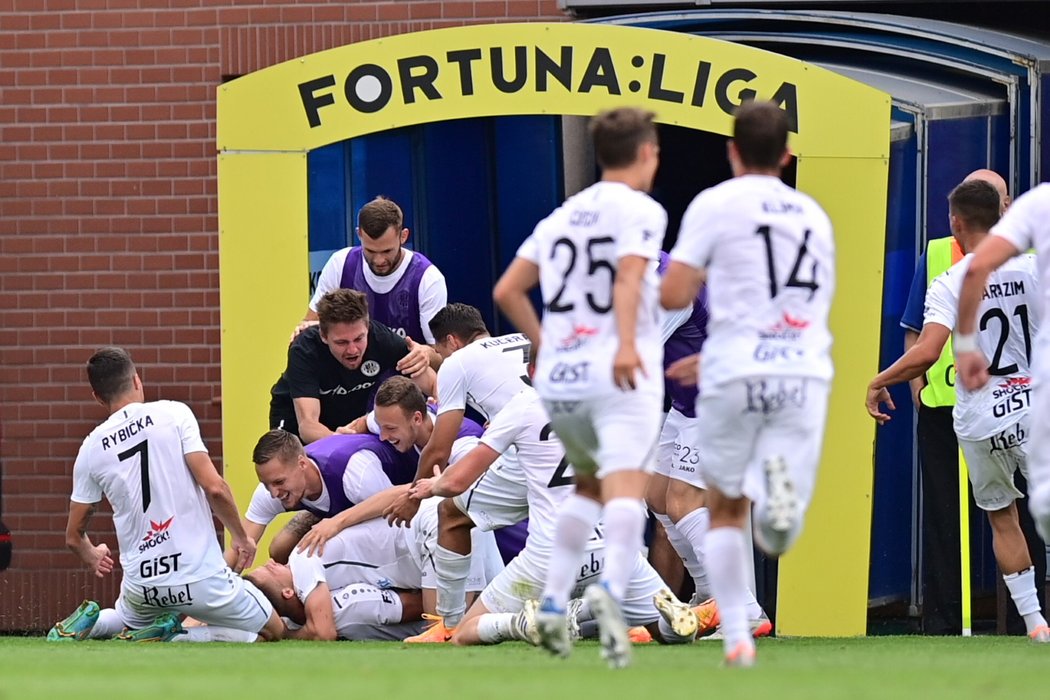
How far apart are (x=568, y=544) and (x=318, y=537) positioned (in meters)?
3.00

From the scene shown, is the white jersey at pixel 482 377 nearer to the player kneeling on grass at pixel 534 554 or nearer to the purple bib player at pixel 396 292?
the player kneeling on grass at pixel 534 554

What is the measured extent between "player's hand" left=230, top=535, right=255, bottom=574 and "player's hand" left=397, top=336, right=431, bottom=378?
1153mm

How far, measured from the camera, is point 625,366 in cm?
566

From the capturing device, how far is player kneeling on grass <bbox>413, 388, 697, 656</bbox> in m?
7.80

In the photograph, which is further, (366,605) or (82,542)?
(366,605)

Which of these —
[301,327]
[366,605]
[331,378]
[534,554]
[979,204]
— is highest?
[979,204]

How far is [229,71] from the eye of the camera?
10789 mm

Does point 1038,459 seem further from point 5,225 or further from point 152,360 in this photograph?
point 5,225

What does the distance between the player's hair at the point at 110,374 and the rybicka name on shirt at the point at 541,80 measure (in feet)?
6.05

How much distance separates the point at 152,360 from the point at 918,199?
4.44 m

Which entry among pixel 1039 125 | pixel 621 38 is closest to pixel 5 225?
pixel 621 38

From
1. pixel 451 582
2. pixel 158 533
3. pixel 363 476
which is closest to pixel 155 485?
pixel 158 533

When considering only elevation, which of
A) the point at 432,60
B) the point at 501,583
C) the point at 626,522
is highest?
the point at 432,60

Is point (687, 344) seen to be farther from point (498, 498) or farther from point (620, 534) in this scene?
point (620, 534)
